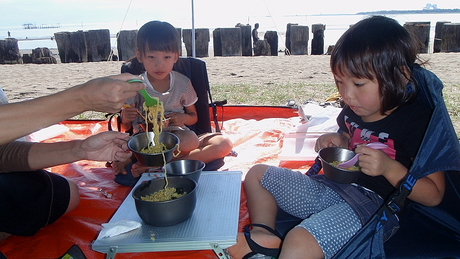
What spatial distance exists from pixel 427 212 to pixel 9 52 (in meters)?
11.3

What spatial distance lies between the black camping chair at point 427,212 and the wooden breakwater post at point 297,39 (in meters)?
9.99

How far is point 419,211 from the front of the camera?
5.76 ft

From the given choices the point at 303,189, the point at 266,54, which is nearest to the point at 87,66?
the point at 266,54

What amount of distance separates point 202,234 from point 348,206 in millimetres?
687

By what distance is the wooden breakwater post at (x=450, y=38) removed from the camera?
9.86 m

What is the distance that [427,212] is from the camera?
1720 millimetres

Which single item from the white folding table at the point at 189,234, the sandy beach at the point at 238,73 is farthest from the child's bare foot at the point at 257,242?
the sandy beach at the point at 238,73

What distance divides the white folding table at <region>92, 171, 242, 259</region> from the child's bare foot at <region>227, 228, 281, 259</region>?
14cm

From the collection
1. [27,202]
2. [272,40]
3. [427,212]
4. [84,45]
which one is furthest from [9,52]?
[427,212]

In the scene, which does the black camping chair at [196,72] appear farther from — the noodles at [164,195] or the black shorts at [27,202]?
the noodles at [164,195]

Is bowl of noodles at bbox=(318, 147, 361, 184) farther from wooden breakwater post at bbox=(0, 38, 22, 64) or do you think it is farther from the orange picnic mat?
wooden breakwater post at bbox=(0, 38, 22, 64)

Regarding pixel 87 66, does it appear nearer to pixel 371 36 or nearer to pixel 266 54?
pixel 266 54

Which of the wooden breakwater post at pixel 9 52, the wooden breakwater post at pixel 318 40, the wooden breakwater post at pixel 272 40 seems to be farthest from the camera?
the wooden breakwater post at pixel 318 40

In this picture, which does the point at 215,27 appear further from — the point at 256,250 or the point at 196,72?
the point at 256,250
